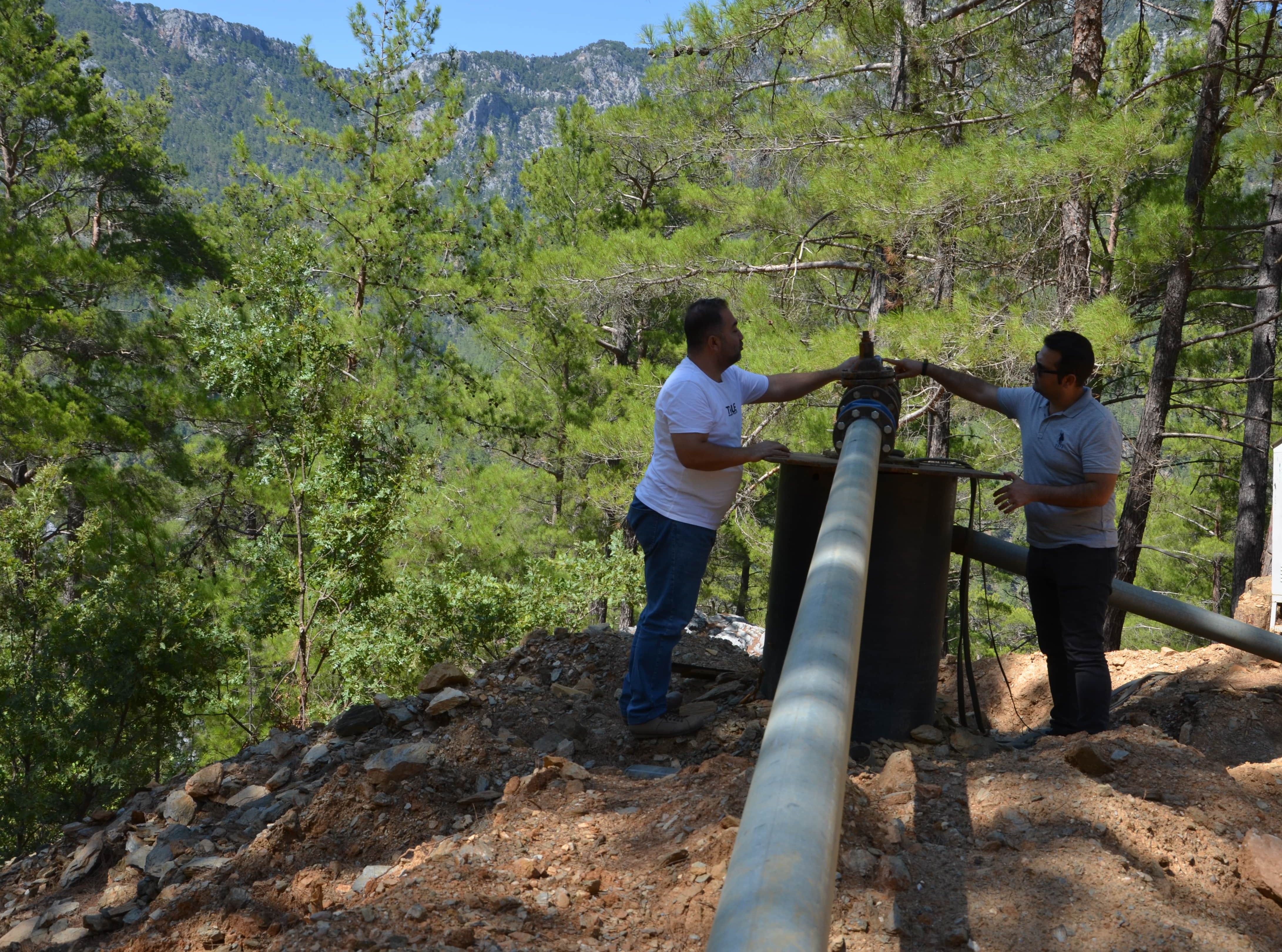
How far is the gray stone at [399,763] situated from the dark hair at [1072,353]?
2.86 metres

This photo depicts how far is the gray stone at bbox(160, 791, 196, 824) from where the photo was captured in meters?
4.00

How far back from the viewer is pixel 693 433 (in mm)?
3482

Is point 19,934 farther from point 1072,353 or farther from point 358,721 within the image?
point 1072,353

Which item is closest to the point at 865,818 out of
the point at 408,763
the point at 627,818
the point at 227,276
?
the point at 627,818

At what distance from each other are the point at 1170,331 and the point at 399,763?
818cm

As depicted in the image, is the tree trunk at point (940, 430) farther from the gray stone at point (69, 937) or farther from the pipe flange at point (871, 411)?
the gray stone at point (69, 937)

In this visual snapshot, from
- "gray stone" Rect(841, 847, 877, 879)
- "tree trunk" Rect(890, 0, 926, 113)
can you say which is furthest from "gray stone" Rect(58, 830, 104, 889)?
"tree trunk" Rect(890, 0, 926, 113)

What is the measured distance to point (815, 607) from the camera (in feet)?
6.36

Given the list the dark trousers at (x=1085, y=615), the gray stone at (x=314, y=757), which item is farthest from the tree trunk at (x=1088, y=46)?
the gray stone at (x=314, y=757)

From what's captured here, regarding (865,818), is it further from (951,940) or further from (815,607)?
(815,607)

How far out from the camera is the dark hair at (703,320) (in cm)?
357

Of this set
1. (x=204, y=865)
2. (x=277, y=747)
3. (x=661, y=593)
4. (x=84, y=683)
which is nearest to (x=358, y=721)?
(x=277, y=747)

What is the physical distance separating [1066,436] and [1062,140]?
14.6 ft

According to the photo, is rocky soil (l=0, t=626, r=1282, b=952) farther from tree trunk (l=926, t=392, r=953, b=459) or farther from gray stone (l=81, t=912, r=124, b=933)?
tree trunk (l=926, t=392, r=953, b=459)
